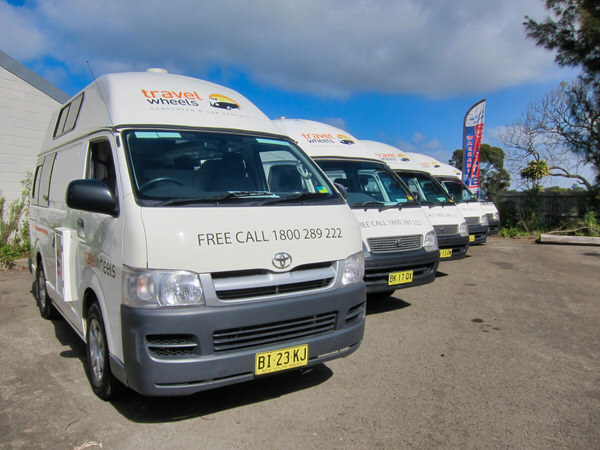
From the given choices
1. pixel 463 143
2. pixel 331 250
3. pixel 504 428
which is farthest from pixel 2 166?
pixel 463 143

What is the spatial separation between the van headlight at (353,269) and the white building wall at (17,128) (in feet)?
31.2

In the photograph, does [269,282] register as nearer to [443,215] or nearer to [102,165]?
[102,165]

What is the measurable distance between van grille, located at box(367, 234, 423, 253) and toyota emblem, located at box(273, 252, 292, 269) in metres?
2.79

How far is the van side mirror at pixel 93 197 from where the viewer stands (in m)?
3.31

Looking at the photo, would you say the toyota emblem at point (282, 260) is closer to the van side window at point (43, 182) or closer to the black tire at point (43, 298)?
the van side window at point (43, 182)

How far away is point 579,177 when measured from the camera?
1831 centimetres

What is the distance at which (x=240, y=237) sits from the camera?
10.7 ft

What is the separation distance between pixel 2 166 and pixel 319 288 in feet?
31.5

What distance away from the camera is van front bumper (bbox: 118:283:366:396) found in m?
2.96

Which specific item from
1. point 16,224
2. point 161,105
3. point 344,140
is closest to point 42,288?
point 161,105

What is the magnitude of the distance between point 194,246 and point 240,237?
0.33 m

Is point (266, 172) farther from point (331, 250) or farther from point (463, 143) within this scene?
point (463, 143)

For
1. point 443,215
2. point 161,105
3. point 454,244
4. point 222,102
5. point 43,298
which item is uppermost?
point 222,102

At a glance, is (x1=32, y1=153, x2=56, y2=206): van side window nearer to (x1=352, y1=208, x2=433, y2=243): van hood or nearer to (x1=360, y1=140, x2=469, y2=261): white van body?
(x1=352, y1=208, x2=433, y2=243): van hood
